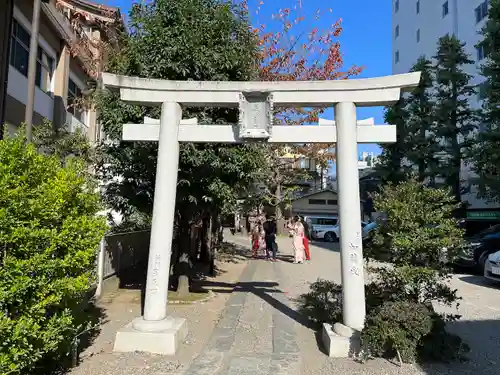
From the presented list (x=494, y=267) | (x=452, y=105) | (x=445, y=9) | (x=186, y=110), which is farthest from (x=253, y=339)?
(x=445, y=9)

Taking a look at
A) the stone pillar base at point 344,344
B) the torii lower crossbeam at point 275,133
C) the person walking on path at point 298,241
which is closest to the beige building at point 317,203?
the person walking on path at point 298,241

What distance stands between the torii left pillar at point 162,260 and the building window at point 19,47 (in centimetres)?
884

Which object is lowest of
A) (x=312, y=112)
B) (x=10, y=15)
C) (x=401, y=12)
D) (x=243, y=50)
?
(x=243, y=50)

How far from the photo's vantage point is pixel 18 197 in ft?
12.8

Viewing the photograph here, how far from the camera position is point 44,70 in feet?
50.8

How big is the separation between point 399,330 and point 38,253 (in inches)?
157

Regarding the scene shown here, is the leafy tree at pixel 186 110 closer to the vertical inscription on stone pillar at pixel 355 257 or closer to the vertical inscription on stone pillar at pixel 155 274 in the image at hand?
the vertical inscription on stone pillar at pixel 155 274

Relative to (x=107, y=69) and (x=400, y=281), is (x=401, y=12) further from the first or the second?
(x=400, y=281)

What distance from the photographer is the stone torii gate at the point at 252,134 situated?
19.6 ft

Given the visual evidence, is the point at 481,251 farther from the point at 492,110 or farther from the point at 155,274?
the point at 155,274

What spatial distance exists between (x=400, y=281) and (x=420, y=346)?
0.84 meters

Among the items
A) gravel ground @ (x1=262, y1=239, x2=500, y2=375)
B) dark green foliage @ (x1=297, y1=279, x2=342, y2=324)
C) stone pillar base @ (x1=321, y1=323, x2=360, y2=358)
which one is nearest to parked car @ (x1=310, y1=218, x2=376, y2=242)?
gravel ground @ (x1=262, y1=239, x2=500, y2=375)

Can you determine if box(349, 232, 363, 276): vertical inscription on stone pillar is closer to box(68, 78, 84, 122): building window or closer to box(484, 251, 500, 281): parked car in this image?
box(484, 251, 500, 281): parked car

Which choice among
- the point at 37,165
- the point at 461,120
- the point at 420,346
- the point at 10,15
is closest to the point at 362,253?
the point at 420,346
